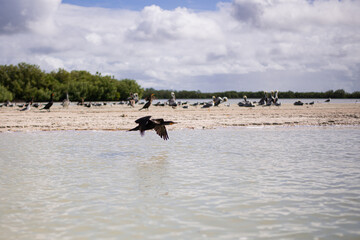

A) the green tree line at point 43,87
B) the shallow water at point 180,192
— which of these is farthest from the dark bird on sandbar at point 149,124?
the green tree line at point 43,87

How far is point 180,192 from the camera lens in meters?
6.42

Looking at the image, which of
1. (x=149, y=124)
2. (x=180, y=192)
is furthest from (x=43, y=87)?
(x=180, y=192)

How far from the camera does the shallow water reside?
4.67 metres

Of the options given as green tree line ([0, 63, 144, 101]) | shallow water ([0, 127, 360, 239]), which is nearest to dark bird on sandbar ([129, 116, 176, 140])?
shallow water ([0, 127, 360, 239])

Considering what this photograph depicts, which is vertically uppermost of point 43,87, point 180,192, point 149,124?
point 43,87

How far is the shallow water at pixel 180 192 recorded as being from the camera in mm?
4668

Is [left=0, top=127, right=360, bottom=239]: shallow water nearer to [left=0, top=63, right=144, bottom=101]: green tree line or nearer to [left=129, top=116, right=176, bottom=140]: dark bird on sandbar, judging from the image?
[left=129, top=116, right=176, bottom=140]: dark bird on sandbar

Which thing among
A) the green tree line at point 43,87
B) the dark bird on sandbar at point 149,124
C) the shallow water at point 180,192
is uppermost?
the green tree line at point 43,87

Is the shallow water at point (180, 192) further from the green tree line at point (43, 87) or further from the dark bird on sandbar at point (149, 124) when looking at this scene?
the green tree line at point (43, 87)

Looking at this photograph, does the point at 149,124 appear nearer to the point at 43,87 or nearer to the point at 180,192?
the point at 180,192

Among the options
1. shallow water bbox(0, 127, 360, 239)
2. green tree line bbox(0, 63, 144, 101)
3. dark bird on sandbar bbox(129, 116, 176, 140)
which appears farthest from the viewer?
green tree line bbox(0, 63, 144, 101)

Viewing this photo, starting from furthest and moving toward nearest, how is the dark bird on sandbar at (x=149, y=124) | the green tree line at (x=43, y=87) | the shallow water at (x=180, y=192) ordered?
the green tree line at (x=43, y=87)
the dark bird on sandbar at (x=149, y=124)
the shallow water at (x=180, y=192)

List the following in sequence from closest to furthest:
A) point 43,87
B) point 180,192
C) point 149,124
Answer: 1. point 180,192
2. point 149,124
3. point 43,87

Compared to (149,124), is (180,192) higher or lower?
lower
